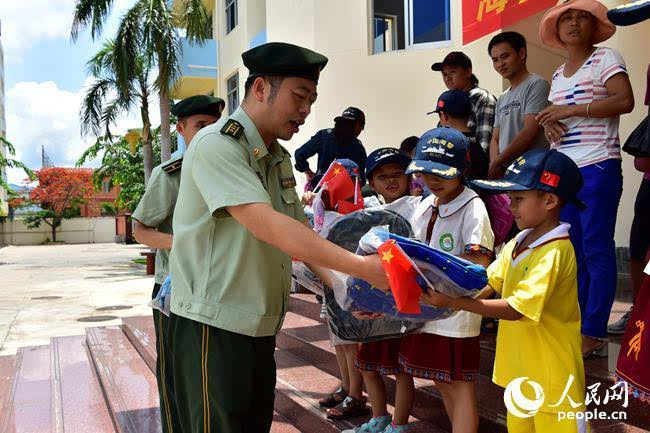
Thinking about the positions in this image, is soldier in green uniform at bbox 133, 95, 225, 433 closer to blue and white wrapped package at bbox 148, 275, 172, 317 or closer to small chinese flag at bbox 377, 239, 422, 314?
blue and white wrapped package at bbox 148, 275, 172, 317

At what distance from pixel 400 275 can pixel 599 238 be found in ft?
5.94

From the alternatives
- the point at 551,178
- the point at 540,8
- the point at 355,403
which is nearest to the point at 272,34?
the point at 540,8

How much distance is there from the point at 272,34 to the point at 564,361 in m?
8.85

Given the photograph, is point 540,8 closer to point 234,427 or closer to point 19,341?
point 234,427

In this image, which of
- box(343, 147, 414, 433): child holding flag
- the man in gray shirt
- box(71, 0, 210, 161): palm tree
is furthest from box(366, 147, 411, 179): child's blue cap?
box(71, 0, 210, 161): palm tree

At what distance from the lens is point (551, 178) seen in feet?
6.62

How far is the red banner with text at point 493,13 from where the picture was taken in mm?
5121

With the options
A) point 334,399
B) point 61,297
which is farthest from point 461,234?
point 61,297

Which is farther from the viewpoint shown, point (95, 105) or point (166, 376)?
point (95, 105)

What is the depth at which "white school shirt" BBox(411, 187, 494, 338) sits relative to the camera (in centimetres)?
238

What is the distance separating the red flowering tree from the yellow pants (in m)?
41.3

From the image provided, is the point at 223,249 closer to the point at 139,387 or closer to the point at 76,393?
the point at 139,387

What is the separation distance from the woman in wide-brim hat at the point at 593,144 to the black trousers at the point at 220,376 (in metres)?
1.85

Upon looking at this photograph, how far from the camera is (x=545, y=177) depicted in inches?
79.7
